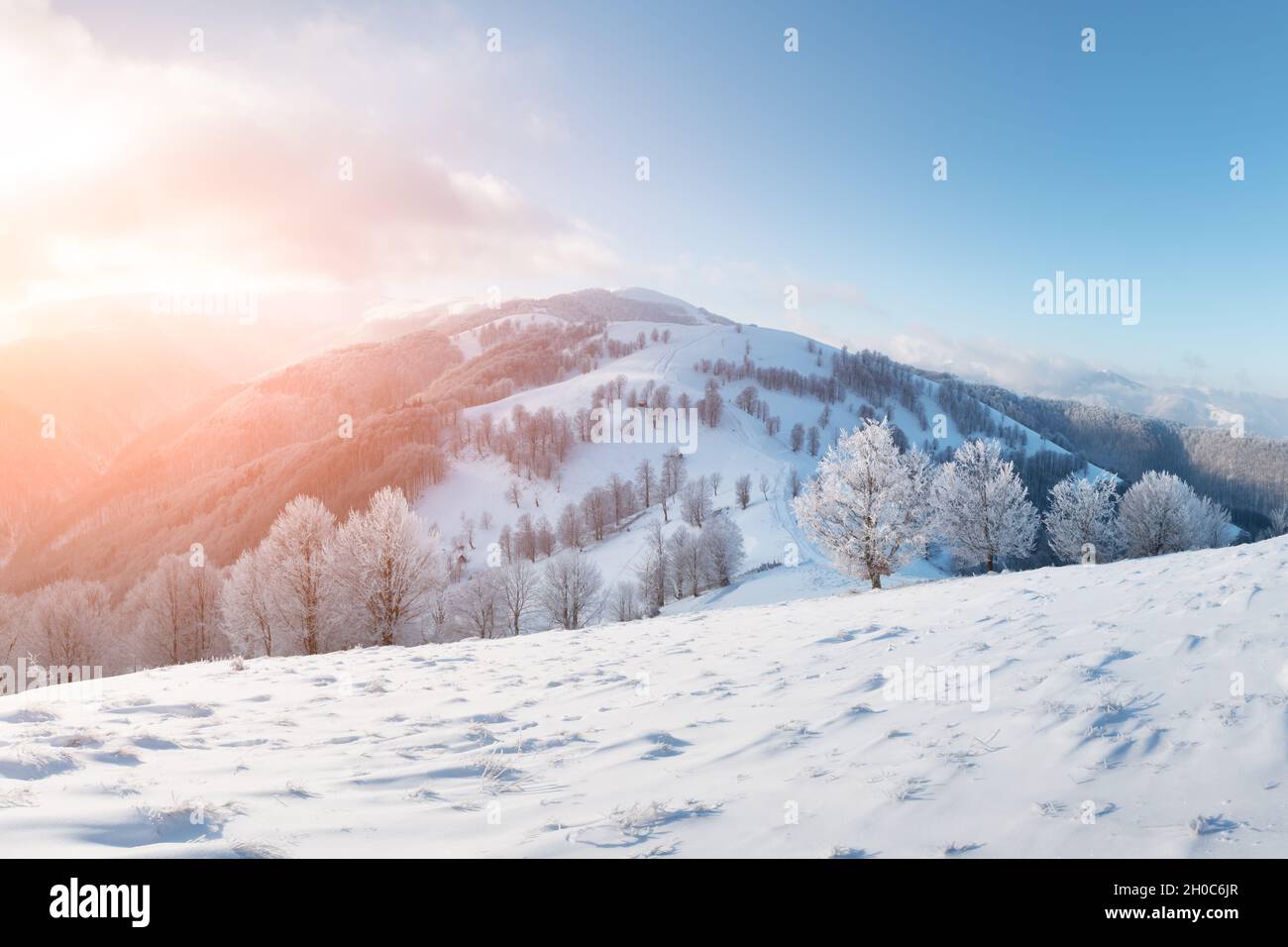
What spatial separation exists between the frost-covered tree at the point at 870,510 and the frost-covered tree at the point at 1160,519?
127ft

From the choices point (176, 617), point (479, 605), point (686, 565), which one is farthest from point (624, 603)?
point (176, 617)

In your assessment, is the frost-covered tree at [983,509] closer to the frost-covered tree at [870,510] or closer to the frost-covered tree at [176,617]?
the frost-covered tree at [870,510]

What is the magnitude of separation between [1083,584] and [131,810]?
65.1 ft

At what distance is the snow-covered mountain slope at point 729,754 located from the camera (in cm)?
457

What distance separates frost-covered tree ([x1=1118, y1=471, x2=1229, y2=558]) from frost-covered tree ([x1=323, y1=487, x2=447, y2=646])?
65.1 metres

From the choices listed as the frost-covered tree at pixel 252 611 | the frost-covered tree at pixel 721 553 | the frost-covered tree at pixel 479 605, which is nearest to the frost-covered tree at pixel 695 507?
the frost-covered tree at pixel 721 553

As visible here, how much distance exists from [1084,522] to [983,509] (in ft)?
58.0

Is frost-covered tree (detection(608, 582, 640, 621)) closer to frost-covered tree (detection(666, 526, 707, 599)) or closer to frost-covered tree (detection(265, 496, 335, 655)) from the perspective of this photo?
frost-covered tree (detection(666, 526, 707, 599))

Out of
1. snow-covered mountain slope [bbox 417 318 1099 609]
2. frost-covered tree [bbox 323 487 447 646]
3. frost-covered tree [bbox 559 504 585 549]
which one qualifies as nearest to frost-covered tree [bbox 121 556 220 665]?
frost-covered tree [bbox 323 487 447 646]

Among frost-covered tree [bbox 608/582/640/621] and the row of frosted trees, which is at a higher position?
the row of frosted trees

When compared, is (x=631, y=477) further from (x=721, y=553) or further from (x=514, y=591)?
(x=514, y=591)

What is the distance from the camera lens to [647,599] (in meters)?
72.8

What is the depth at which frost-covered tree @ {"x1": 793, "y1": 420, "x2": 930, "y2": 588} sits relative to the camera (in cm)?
3059

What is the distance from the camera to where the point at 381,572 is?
38094 mm
